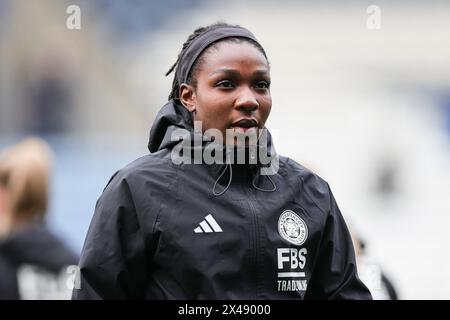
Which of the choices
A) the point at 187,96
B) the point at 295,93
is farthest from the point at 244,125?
the point at 295,93

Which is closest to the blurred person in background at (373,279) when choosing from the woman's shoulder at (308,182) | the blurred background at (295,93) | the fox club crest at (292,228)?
the blurred background at (295,93)

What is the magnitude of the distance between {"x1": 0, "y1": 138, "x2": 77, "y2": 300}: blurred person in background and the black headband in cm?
155

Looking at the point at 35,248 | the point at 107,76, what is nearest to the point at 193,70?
the point at 35,248

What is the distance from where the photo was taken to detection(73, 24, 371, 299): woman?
2.12 m

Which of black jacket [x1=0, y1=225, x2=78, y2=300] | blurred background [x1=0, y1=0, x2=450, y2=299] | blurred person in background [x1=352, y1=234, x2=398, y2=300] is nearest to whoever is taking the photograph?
black jacket [x1=0, y1=225, x2=78, y2=300]

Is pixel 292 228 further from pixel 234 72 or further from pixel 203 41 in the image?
pixel 203 41

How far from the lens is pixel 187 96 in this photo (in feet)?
7.79

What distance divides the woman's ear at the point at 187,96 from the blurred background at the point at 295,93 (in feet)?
16.0

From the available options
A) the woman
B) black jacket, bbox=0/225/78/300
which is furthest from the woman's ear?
black jacket, bbox=0/225/78/300

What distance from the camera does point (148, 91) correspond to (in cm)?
801

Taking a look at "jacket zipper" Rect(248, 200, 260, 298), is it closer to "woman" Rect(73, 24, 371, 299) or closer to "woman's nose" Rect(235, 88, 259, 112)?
"woman" Rect(73, 24, 371, 299)

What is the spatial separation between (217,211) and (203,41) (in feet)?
1.53

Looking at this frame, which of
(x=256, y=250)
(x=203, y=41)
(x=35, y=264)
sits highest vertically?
(x=203, y=41)
